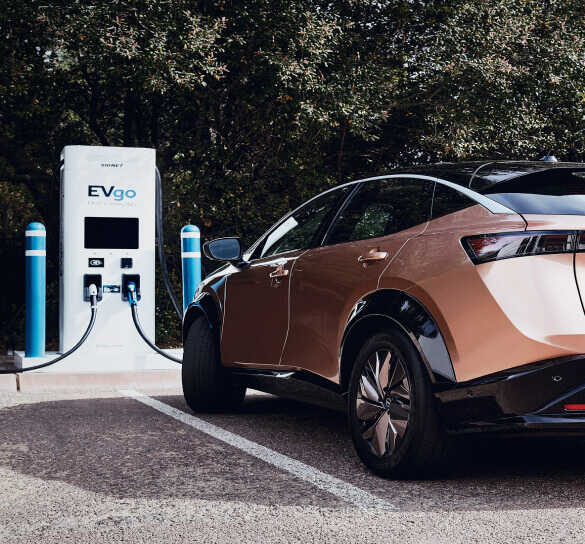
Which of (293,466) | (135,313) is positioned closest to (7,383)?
(135,313)

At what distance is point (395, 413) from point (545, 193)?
124cm

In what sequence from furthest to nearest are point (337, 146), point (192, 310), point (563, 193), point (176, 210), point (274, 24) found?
point (337, 146) → point (176, 210) → point (274, 24) → point (192, 310) → point (563, 193)


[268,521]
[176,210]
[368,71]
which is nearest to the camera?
[268,521]

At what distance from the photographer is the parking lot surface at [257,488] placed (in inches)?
131

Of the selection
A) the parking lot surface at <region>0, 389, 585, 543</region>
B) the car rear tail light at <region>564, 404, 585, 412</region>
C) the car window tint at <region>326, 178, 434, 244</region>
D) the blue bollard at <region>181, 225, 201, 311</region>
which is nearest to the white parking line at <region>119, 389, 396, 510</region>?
the parking lot surface at <region>0, 389, 585, 543</region>

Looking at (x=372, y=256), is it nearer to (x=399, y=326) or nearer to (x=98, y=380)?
(x=399, y=326)

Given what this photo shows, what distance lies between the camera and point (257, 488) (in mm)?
4051

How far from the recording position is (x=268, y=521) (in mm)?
3455

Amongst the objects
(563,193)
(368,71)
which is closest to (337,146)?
(368,71)

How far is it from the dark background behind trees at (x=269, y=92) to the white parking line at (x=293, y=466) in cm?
708

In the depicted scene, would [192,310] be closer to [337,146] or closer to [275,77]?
[275,77]

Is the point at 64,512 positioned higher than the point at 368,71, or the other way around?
the point at 368,71

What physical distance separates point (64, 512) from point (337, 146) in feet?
42.6

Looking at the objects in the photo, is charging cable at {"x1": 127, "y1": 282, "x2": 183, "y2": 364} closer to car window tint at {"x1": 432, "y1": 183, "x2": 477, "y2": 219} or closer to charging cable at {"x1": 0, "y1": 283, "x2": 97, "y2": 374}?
charging cable at {"x1": 0, "y1": 283, "x2": 97, "y2": 374}
